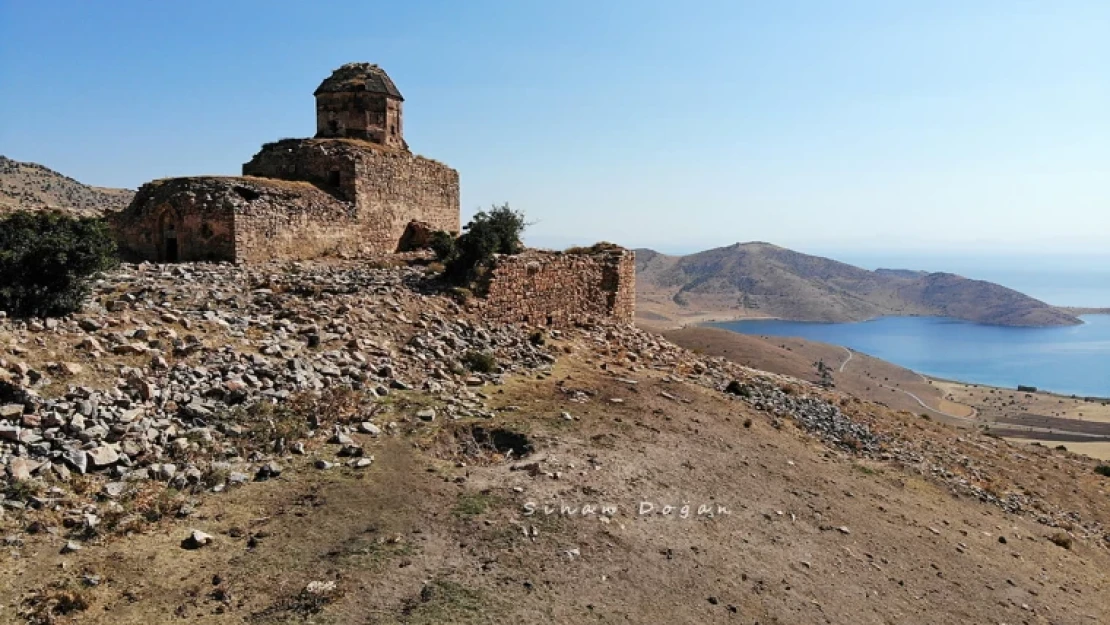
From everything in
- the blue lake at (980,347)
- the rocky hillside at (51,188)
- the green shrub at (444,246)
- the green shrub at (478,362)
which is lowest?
the blue lake at (980,347)

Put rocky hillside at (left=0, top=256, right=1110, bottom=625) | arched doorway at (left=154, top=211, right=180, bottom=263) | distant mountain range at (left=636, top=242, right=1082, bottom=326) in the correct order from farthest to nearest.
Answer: distant mountain range at (left=636, top=242, right=1082, bottom=326) → arched doorway at (left=154, top=211, right=180, bottom=263) → rocky hillside at (left=0, top=256, right=1110, bottom=625)

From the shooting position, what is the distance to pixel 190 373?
876 centimetres

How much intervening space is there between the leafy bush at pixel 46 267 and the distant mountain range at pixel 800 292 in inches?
4025

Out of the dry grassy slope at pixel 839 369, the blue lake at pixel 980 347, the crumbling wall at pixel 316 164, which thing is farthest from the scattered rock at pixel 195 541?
the blue lake at pixel 980 347

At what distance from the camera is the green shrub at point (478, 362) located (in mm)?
12195

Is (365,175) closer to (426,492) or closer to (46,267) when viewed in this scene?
(46,267)

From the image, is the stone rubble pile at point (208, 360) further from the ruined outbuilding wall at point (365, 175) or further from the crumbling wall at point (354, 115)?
the crumbling wall at point (354, 115)

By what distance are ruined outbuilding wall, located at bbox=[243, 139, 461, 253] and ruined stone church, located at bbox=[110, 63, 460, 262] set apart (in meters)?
0.03

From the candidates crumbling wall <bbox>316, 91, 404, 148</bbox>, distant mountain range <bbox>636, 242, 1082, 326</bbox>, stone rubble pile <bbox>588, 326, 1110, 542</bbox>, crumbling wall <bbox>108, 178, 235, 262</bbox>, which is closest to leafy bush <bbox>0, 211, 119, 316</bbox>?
crumbling wall <bbox>108, 178, 235, 262</bbox>

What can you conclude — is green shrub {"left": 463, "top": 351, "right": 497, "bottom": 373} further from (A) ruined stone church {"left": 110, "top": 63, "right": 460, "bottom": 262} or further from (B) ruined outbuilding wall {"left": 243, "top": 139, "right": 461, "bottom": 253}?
(B) ruined outbuilding wall {"left": 243, "top": 139, "right": 461, "bottom": 253}

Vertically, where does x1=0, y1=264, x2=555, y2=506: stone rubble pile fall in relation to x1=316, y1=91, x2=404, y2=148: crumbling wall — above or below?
below

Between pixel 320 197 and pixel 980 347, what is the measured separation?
391 feet

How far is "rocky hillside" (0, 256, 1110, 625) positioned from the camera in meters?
5.92

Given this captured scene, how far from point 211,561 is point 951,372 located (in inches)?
3882
